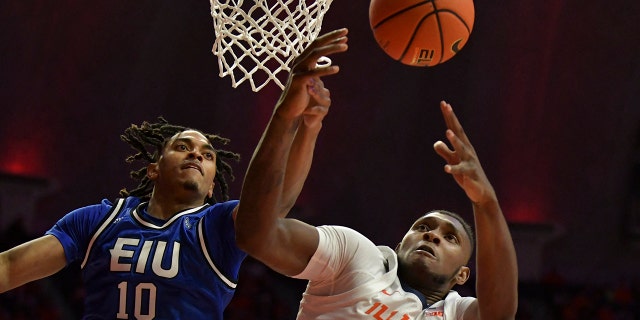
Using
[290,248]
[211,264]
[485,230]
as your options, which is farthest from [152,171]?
[485,230]

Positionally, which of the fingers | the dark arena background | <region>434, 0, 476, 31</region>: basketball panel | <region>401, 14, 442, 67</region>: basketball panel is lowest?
the dark arena background

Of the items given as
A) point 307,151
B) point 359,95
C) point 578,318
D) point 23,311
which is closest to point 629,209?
point 578,318

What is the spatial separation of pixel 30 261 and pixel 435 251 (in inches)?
62.8

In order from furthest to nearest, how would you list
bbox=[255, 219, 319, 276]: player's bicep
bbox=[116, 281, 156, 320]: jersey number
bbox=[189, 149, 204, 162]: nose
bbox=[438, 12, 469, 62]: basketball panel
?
bbox=[189, 149, 204, 162]: nose < bbox=[438, 12, 469, 62]: basketball panel < bbox=[116, 281, 156, 320]: jersey number < bbox=[255, 219, 319, 276]: player's bicep

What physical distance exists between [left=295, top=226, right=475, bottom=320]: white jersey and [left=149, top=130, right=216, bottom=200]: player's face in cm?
72

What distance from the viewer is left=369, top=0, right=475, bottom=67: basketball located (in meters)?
3.20

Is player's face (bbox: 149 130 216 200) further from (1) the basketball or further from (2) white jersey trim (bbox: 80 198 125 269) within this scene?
(1) the basketball

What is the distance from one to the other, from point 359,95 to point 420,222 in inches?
258

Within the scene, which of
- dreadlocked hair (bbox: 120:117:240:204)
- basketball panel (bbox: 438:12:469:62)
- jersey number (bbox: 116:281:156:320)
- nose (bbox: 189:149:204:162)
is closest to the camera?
jersey number (bbox: 116:281:156:320)

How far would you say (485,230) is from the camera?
257 cm

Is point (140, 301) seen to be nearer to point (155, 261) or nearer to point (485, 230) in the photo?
point (155, 261)

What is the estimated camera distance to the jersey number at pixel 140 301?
10.3 feet

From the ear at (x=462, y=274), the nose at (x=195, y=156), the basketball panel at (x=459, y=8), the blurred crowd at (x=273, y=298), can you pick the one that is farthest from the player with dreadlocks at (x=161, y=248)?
the blurred crowd at (x=273, y=298)

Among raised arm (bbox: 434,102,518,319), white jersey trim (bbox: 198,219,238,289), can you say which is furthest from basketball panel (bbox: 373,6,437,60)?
A: white jersey trim (bbox: 198,219,238,289)
